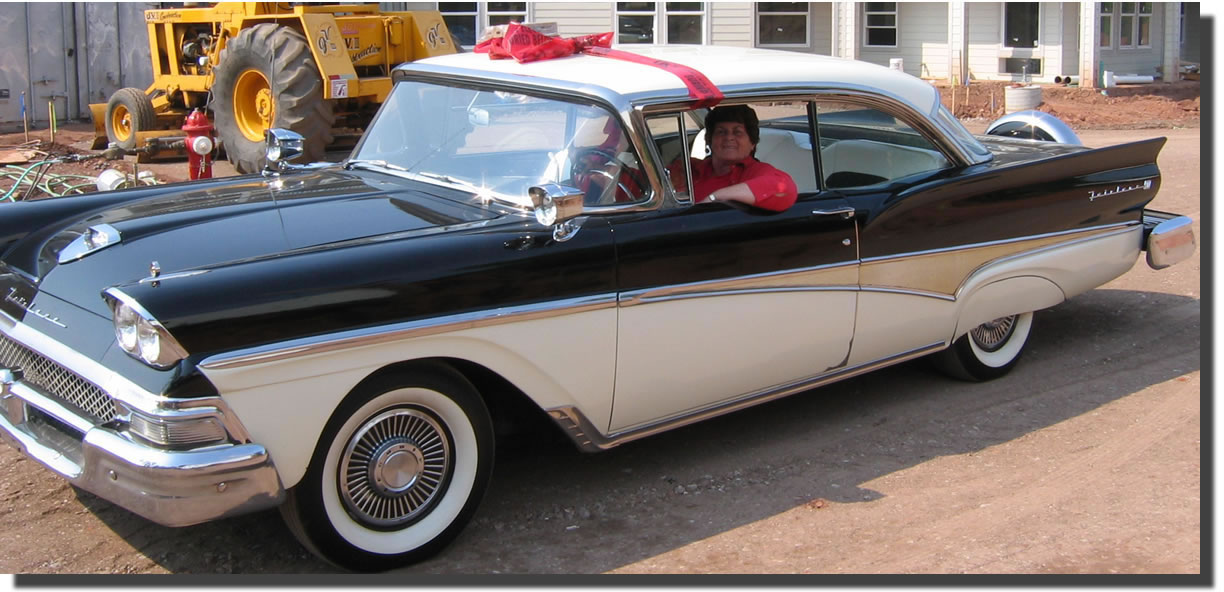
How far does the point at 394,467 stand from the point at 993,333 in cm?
337

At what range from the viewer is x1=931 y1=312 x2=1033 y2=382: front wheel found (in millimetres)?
5871

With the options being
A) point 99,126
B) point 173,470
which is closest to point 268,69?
point 99,126

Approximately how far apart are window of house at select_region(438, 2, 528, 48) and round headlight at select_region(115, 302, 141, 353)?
18122 millimetres

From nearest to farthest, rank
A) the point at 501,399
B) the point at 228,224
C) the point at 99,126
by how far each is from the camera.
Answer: the point at 228,224 → the point at 501,399 → the point at 99,126

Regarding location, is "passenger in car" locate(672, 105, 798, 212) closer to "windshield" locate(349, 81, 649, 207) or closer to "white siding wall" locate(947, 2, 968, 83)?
"windshield" locate(349, 81, 649, 207)

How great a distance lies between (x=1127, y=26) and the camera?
73.6 feet

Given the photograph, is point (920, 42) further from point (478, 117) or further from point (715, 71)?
point (478, 117)

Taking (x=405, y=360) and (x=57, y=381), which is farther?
(x=57, y=381)

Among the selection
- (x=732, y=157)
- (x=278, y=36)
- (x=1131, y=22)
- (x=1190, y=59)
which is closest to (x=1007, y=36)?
(x=1131, y=22)

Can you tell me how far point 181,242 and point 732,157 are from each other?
2.18m

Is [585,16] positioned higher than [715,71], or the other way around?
[585,16]

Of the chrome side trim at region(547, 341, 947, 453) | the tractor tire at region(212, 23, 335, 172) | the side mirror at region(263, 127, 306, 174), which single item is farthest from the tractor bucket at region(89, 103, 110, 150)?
the chrome side trim at region(547, 341, 947, 453)

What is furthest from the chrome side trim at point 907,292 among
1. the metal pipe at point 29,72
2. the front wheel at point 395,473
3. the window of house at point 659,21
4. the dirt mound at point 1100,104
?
the window of house at point 659,21

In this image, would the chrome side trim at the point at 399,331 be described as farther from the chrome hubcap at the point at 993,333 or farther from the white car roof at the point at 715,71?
the chrome hubcap at the point at 993,333
